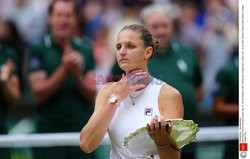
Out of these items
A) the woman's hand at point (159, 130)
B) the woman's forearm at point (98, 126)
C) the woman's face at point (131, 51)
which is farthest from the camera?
the woman's face at point (131, 51)

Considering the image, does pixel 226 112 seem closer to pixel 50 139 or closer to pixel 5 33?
pixel 50 139

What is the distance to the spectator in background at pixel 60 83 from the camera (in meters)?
3.81

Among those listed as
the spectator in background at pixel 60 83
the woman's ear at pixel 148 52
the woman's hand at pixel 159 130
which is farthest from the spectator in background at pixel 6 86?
the woman's hand at pixel 159 130

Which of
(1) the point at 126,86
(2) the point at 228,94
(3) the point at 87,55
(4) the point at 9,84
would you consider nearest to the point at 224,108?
(2) the point at 228,94

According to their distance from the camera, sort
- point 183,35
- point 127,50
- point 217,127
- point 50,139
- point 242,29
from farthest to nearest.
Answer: point 183,35 < point 217,127 < point 50,139 < point 242,29 < point 127,50

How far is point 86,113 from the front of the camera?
388 cm

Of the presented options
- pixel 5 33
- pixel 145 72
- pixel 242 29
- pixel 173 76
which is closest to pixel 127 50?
pixel 145 72

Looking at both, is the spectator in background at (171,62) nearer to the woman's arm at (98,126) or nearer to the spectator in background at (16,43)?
the spectator in background at (16,43)

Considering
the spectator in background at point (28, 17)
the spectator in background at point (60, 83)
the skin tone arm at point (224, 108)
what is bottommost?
the skin tone arm at point (224, 108)

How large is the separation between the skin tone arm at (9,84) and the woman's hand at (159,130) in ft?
5.27

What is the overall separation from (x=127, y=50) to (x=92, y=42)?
1580 millimetres

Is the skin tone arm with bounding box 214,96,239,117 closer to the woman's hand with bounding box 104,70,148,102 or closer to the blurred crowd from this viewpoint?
the blurred crowd

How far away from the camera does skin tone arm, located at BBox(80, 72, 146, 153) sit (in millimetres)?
2498

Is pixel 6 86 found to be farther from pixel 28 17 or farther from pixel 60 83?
pixel 28 17
